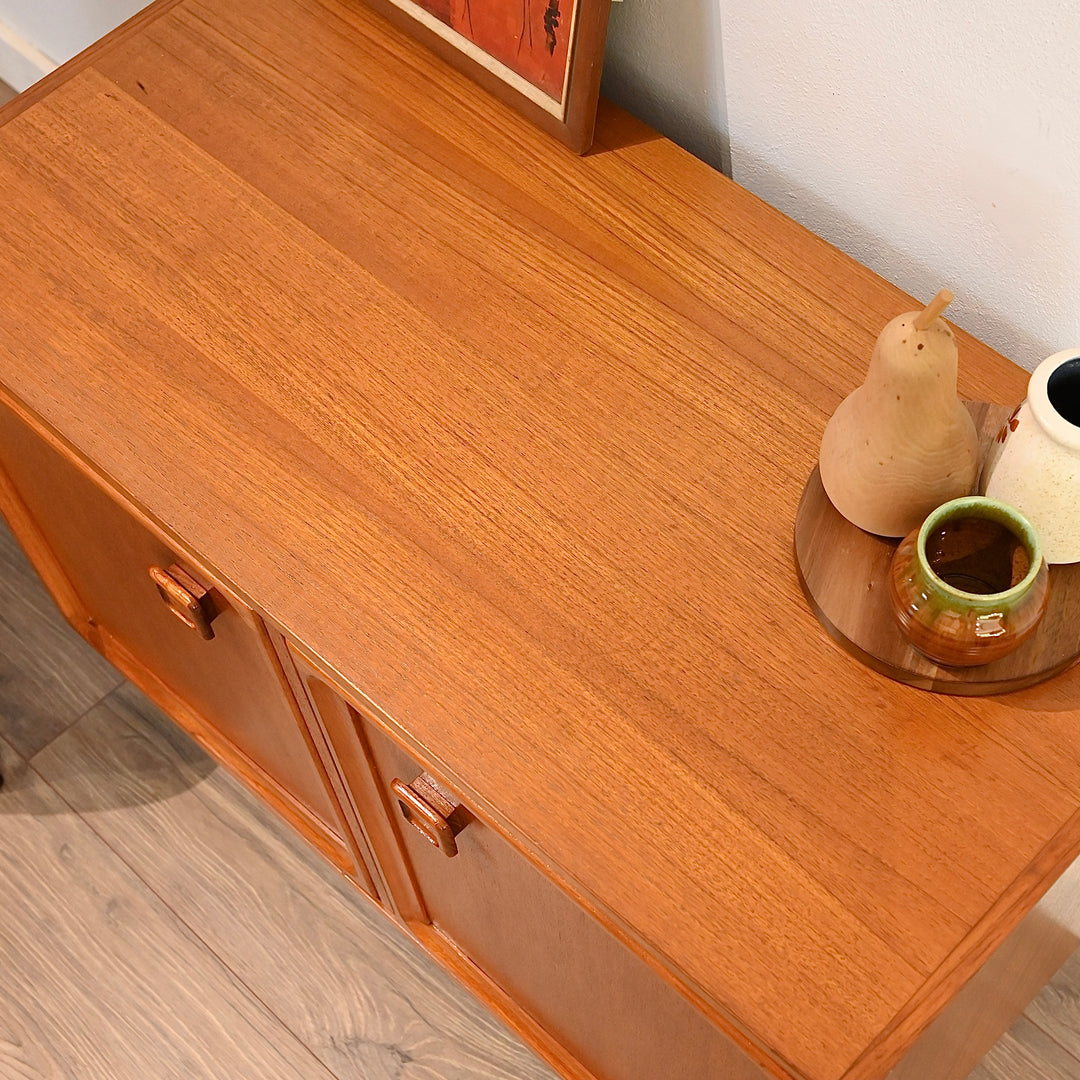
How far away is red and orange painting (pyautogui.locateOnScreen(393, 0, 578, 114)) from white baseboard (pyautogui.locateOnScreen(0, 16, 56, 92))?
0.95 meters

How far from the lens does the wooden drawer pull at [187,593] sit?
34.1 inches

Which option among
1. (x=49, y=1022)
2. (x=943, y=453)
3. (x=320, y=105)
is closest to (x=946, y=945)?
(x=943, y=453)

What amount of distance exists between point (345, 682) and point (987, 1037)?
0.68 m

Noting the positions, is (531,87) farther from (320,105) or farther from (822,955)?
(822,955)

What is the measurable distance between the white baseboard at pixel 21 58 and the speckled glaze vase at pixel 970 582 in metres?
1.40

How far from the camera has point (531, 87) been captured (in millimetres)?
871

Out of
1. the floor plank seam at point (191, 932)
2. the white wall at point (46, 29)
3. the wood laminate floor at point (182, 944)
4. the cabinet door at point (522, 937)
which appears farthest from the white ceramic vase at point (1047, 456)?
the white wall at point (46, 29)

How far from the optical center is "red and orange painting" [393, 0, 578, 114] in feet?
2.69

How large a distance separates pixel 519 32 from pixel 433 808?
51 centimetres

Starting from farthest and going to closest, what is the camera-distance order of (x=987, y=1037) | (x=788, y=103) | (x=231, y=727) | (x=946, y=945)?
1. (x=231, y=727)
2. (x=987, y=1037)
3. (x=788, y=103)
4. (x=946, y=945)

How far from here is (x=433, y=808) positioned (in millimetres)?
794

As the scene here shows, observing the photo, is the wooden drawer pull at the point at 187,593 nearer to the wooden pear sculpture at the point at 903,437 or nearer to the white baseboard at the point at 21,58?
the wooden pear sculpture at the point at 903,437

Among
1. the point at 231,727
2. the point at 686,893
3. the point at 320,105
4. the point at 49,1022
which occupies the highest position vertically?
the point at 320,105

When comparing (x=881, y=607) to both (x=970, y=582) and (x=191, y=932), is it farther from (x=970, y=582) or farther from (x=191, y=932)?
(x=191, y=932)
